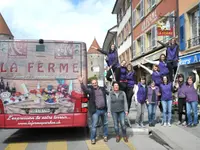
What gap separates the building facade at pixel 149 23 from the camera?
21656 millimetres

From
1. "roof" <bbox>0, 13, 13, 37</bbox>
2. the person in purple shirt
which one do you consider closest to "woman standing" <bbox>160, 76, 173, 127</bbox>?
the person in purple shirt

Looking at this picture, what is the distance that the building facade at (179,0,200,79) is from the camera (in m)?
17.4

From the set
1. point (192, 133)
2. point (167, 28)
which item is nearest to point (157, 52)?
point (167, 28)

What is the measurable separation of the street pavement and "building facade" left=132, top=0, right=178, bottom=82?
478 inches

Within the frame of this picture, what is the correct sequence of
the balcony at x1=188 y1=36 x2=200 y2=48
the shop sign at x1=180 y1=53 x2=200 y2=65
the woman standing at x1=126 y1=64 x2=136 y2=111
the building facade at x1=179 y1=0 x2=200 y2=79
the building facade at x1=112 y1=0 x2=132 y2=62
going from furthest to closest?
the building facade at x1=112 y1=0 x2=132 y2=62
the balcony at x1=188 y1=36 x2=200 y2=48
the building facade at x1=179 y1=0 x2=200 y2=79
the shop sign at x1=180 y1=53 x2=200 y2=65
the woman standing at x1=126 y1=64 x2=136 y2=111

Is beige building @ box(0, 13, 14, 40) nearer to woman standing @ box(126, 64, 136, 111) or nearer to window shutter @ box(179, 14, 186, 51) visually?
window shutter @ box(179, 14, 186, 51)

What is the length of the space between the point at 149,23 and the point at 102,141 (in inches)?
784

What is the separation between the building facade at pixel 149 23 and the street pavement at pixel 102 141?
1214cm

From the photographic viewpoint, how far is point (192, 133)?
8.97 m

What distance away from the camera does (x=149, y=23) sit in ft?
89.8

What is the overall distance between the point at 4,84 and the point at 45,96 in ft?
3.57

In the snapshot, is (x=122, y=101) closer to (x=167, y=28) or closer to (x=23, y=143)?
(x=23, y=143)

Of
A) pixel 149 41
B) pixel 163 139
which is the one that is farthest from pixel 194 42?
pixel 163 139

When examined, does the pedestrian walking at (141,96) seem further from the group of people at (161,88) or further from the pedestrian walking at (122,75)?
the pedestrian walking at (122,75)
